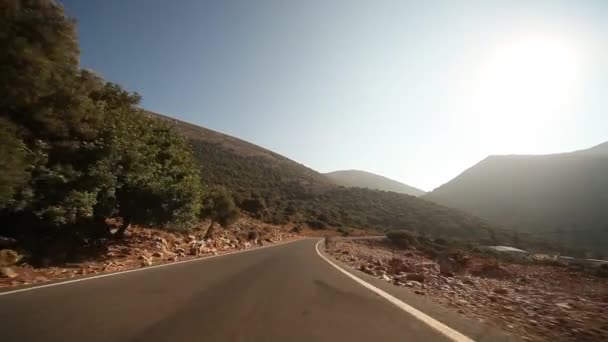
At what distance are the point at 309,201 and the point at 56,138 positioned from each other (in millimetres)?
79044

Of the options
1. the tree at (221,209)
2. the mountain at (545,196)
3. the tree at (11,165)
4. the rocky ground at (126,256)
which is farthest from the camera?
the mountain at (545,196)

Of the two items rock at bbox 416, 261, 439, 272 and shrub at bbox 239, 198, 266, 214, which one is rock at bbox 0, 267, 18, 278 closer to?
rock at bbox 416, 261, 439, 272

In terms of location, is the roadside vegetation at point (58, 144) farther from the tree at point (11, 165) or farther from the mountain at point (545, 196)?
the mountain at point (545, 196)

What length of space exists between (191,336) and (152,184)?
38.1 ft

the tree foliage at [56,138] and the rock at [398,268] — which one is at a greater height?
the tree foliage at [56,138]

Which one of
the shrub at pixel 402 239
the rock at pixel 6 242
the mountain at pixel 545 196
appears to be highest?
the mountain at pixel 545 196

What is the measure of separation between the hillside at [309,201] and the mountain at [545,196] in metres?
19.2

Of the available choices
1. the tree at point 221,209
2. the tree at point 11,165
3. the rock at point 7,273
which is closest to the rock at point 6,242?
the rock at point 7,273

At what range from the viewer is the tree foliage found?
8.13m

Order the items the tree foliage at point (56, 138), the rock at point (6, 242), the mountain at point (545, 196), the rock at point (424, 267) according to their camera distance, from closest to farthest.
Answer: the tree foliage at point (56, 138) → the rock at point (6, 242) → the rock at point (424, 267) → the mountain at point (545, 196)

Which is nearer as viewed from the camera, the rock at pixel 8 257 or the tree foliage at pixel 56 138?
the tree foliage at pixel 56 138

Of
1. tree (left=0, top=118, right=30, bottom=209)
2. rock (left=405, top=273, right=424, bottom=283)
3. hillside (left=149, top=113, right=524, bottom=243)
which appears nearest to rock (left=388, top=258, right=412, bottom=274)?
rock (left=405, top=273, right=424, bottom=283)

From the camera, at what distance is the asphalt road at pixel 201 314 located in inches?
→ 140

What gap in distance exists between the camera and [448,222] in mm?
81625
